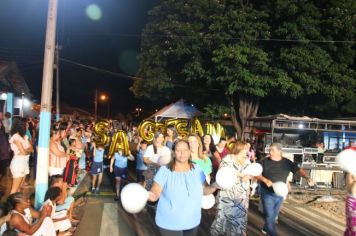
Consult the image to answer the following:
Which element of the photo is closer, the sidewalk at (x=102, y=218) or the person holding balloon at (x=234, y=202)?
the person holding balloon at (x=234, y=202)

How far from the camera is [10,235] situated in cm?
483

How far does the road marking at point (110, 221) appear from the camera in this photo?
23.2 feet

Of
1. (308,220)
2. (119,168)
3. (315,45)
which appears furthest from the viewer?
(315,45)

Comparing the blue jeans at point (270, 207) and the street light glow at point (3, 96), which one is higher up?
the street light glow at point (3, 96)

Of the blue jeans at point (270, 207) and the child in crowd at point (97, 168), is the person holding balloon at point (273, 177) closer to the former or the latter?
the blue jeans at point (270, 207)

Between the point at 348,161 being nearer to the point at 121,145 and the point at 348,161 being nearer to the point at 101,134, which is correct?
the point at 121,145

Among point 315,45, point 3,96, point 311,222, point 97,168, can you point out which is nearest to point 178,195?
point 311,222

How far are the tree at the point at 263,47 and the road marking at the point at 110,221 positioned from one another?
11.4m

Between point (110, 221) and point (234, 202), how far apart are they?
2.88m

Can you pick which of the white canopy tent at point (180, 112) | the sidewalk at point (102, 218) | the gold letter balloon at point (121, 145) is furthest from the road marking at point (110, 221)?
the white canopy tent at point (180, 112)

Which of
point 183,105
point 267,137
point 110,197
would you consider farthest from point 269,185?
point 183,105

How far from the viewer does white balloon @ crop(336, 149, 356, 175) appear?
4738 millimetres

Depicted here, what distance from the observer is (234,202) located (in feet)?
19.8

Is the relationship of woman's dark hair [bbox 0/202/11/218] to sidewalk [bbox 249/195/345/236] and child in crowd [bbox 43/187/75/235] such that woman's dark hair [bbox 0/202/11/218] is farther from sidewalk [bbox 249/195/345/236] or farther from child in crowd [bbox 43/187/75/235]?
sidewalk [bbox 249/195/345/236]
